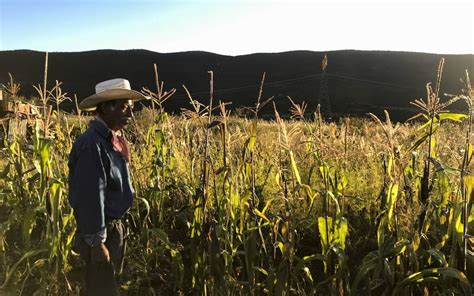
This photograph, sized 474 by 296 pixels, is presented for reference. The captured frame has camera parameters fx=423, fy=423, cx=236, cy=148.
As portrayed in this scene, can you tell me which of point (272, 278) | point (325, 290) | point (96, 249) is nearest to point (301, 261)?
point (272, 278)

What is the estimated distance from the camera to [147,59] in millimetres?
67812

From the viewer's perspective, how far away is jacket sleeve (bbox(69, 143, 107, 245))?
2.26 metres

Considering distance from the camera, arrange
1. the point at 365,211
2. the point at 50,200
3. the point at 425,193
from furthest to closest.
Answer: the point at 365,211 < the point at 50,200 < the point at 425,193

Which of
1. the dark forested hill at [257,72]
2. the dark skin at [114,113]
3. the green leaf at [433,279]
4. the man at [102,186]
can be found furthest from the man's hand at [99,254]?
the dark forested hill at [257,72]

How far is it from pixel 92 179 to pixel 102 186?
0.07 meters

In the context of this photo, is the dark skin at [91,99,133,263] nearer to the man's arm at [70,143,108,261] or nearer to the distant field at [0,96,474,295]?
the man's arm at [70,143,108,261]

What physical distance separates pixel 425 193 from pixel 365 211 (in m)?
1.34

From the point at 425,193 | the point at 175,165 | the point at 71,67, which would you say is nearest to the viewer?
the point at 425,193

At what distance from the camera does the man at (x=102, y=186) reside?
2268mm

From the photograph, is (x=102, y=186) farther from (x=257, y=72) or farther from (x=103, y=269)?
(x=257, y=72)

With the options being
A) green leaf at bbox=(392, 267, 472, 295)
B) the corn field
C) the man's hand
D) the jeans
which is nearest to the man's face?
the corn field

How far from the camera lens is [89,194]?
2.26 meters

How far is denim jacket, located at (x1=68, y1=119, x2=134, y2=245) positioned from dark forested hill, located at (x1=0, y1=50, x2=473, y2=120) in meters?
47.3

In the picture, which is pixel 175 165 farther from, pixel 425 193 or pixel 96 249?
pixel 425 193
